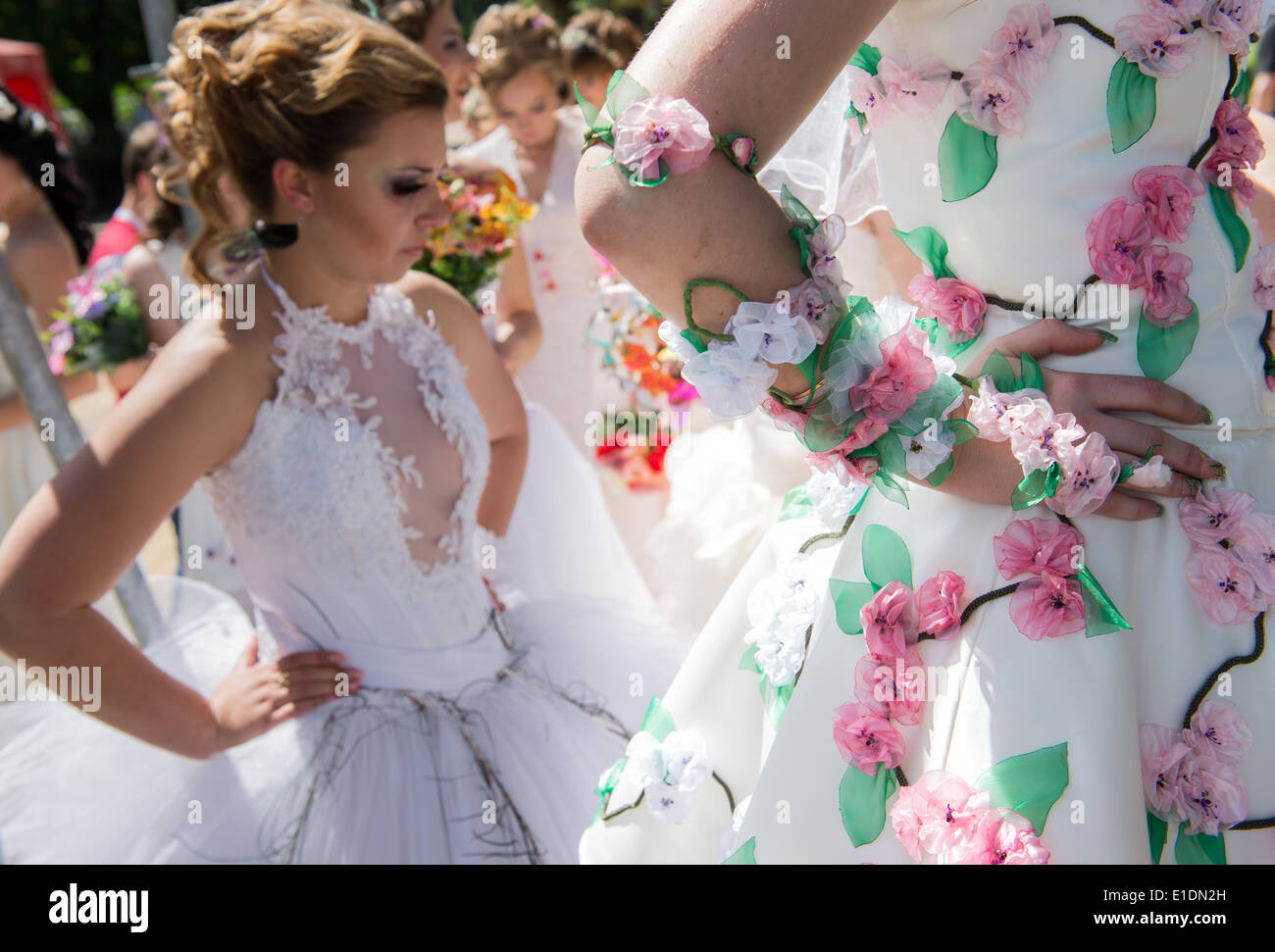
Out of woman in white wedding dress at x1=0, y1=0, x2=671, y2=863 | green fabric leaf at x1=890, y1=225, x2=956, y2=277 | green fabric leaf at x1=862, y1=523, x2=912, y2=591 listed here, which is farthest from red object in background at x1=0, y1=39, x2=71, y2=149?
green fabric leaf at x1=862, y1=523, x2=912, y2=591

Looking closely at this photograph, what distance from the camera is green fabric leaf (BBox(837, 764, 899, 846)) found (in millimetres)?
978

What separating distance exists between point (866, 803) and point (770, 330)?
1.59 ft

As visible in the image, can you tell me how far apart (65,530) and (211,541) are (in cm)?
241

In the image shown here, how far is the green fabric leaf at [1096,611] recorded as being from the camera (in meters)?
0.90

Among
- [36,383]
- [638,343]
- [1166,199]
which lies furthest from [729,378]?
[638,343]

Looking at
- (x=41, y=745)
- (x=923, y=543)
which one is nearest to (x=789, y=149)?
(x=923, y=543)

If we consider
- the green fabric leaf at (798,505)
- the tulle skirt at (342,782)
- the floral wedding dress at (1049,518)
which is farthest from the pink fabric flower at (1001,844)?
the tulle skirt at (342,782)

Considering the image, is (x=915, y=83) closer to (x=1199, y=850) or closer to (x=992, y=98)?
(x=992, y=98)

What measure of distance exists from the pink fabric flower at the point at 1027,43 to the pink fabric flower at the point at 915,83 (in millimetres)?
53

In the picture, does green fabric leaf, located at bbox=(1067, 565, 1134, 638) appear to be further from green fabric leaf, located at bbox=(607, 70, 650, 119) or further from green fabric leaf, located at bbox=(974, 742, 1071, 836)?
green fabric leaf, located at bbox=(607, 70, 650, 119)

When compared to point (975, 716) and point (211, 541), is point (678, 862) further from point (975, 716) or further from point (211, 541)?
point (211, 541)

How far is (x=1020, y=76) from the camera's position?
3.10 feet

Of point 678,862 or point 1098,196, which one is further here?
point 678,862

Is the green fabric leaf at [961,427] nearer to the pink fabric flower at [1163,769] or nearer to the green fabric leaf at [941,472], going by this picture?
the green fabric leaf at [941,472]
